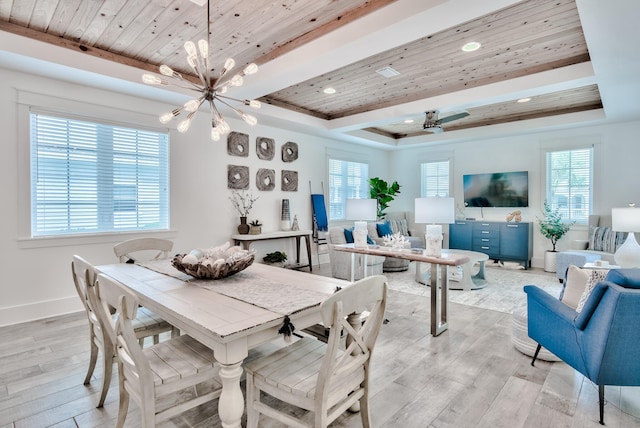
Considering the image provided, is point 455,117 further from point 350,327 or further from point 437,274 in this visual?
point 350,327

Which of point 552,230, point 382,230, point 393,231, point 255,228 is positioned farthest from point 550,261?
point 255,228

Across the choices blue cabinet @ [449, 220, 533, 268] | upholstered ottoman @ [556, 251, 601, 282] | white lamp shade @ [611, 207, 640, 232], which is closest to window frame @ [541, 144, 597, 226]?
blue cabinet @ [449, 220, 533, 268]

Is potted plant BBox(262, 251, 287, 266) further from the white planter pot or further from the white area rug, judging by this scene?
→ the white planter pot

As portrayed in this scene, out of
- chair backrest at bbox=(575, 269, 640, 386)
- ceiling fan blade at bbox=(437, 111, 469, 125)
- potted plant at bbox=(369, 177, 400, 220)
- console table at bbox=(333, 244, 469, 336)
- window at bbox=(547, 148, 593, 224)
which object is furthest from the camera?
potted plant at bbox=(369, 177, 400, 220)

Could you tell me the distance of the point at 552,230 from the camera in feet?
19.6

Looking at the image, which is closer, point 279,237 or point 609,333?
point 609,333

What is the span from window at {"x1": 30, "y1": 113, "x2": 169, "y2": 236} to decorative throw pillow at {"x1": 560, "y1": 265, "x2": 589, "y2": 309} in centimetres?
450

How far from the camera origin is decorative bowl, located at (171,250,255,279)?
210 centimetres

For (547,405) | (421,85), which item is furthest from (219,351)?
(421,85)

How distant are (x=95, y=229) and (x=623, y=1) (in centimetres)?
534

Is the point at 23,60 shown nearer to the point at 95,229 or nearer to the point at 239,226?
the point at 95,229

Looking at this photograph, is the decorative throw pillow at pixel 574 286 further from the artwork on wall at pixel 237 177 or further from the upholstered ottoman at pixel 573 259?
the artwork on wall at pixel 237 177

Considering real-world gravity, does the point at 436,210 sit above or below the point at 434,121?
below

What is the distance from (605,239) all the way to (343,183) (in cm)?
464
